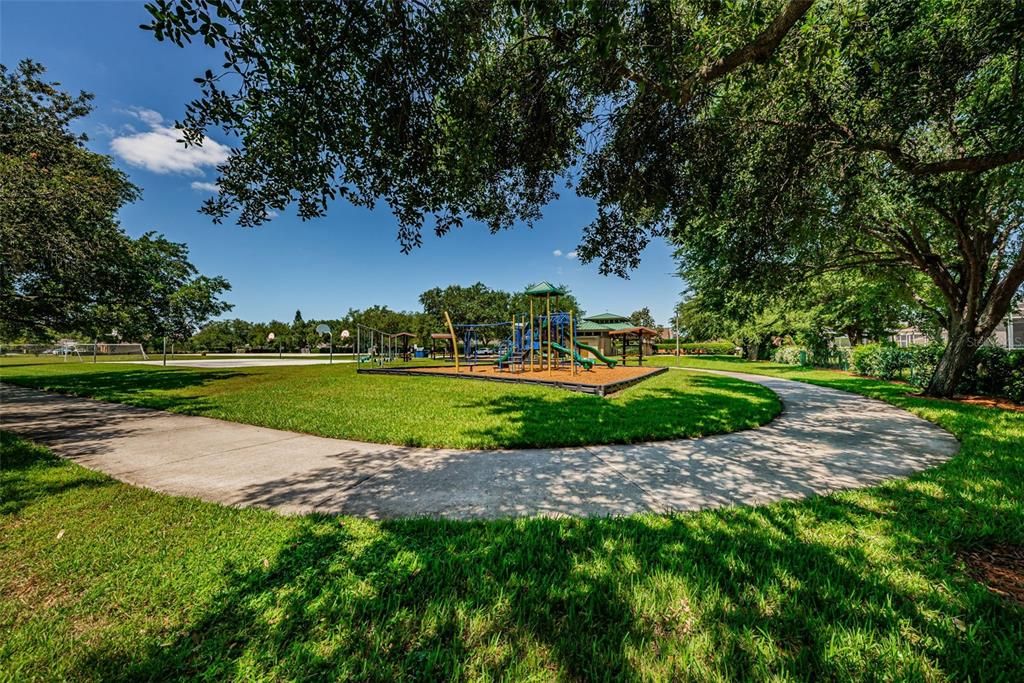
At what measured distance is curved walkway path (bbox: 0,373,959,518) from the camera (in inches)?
137

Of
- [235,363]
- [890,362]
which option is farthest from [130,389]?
[890,362]

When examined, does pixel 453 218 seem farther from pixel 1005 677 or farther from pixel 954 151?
pixel 954 151

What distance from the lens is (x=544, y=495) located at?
362 centimetres

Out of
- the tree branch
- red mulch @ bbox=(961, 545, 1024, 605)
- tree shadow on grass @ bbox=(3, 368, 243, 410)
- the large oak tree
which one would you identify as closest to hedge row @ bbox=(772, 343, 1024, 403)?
the large oak tree

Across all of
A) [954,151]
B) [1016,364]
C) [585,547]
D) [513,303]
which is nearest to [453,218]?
[585,547]

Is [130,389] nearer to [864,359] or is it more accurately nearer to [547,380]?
[547,380]

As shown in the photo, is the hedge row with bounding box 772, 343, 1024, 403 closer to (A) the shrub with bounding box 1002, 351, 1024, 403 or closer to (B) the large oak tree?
(A) the shrub with bounding box 1002, 351, 1024, 403

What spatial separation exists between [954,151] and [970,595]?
735 centimetres

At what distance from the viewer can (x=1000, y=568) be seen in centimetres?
249

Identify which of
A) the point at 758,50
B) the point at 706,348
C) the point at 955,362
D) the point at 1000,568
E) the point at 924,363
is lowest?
the point at 1000,568

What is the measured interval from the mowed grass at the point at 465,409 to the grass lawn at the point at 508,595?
2.58 meters

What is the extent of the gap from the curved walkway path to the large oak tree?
292cm

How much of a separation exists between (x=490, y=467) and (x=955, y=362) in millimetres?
13615

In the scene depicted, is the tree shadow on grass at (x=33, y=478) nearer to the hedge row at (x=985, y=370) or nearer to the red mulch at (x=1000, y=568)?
the red mulch at (x=1000, y=568)
